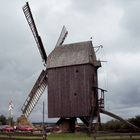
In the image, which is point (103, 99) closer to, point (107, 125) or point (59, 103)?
point (59, 103)

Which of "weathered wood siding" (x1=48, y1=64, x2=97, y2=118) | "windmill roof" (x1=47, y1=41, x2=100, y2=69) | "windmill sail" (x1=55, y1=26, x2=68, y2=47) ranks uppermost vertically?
"windmill sail" (x1=55, y1=26, x2=68, y2=47)

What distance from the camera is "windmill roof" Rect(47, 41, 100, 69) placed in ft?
145

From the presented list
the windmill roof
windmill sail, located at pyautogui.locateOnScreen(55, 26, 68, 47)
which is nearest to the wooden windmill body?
the windmill roof

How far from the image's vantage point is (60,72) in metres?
44.9

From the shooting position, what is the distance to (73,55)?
44.9 metres

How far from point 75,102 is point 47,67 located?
5.13 meters

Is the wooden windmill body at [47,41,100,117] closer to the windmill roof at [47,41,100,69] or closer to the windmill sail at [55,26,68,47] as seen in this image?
the windmill roof at [47,41,100,69]

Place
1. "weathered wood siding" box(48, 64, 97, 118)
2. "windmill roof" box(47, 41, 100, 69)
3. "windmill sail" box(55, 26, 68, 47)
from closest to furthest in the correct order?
"weathered wood siding" box(48, 64, 97, 118) → "windmill roof" box(47, 41, 100, 69) → "windmill sail" box(55, 26, 68, 47)

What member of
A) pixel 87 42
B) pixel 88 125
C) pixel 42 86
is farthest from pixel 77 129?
pixel 87 42

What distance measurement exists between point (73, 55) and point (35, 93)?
22.1 feet

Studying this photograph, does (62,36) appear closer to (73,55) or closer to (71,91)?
(73,55)

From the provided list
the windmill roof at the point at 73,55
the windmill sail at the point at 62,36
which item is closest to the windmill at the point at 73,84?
the windmill roof at the point at 73,55

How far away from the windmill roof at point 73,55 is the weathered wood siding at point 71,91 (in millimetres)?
549

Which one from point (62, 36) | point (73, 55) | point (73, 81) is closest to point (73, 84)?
point (73, 81)
